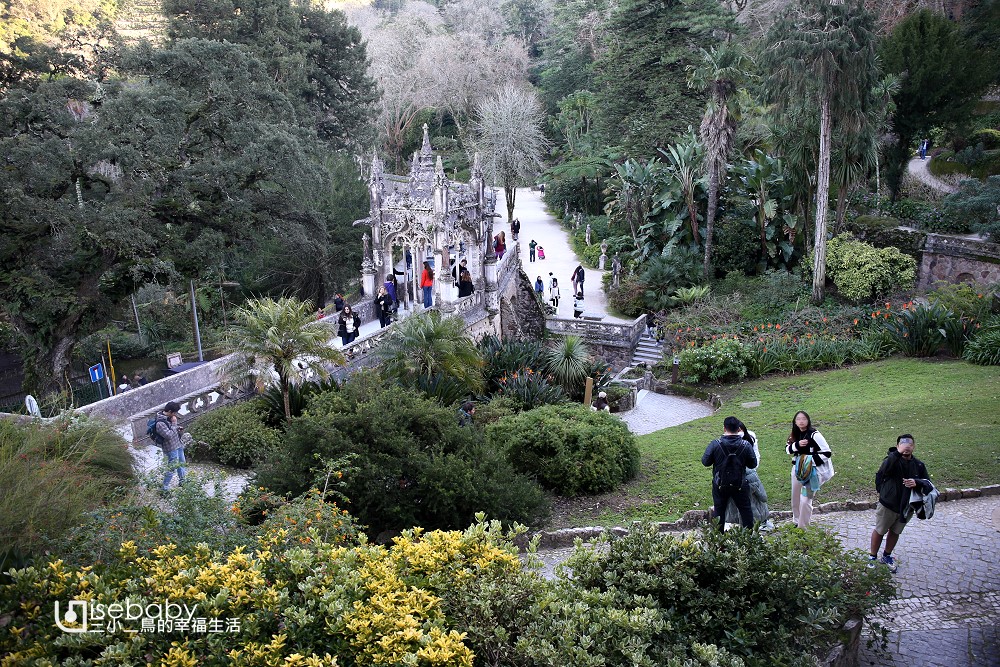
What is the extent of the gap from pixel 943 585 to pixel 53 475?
9323 millimetres

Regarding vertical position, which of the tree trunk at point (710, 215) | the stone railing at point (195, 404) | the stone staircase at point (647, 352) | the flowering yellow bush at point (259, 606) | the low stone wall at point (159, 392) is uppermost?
the tree trunk at point (710, 215)

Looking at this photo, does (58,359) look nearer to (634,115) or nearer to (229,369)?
(229,369)

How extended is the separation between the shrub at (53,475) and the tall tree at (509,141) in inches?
1449

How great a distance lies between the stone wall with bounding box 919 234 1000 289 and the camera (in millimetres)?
24844

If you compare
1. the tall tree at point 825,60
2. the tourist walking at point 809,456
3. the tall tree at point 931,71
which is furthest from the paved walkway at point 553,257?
the tourist walking at point 809,456

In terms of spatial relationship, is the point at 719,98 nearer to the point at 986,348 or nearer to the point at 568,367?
the point at 568,367

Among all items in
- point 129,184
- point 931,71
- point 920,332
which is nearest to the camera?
point 129,184

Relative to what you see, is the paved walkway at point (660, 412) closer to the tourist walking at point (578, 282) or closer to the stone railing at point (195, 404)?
the stone railing at point (195, 404)

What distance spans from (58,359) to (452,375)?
950 cm

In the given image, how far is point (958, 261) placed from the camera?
84.2 ft

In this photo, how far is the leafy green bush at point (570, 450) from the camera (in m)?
11.8

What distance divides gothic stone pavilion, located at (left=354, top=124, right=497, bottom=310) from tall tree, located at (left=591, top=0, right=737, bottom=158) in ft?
50.9

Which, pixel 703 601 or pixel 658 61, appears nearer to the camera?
pixel 703 601

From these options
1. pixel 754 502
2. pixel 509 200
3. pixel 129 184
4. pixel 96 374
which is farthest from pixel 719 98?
pixel 96 374
